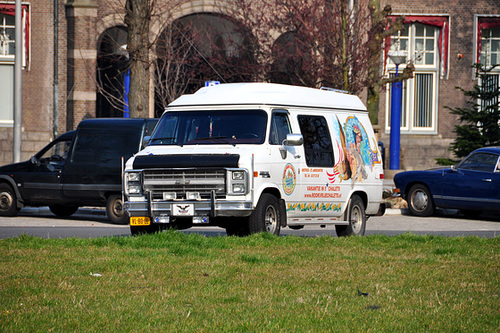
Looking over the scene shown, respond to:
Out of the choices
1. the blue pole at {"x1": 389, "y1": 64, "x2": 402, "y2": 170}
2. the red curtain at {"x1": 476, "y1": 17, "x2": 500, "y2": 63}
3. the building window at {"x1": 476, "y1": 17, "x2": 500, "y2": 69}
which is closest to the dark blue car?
the blue pole at {"x1": 389, "y1": 64, "x2": 402, "y2": 170}

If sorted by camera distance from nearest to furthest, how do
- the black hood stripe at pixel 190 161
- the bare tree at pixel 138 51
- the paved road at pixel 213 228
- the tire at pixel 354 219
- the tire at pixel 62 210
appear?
the black hood stripe at pixel 190 161 → the tire at pixel 354 219 → the paved road at pixel 213 228 → the tire at pixel 62 210 → the bare tree at pixel 138 51

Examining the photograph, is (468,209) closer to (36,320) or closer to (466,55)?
(36,320)

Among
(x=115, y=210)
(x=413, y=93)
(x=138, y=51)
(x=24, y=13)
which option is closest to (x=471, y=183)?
(x=115, y=210)

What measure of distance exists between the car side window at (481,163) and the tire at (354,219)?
5.50 metres

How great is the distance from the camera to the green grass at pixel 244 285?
625cm

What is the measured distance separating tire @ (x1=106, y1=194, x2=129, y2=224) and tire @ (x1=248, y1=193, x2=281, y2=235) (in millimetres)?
5725

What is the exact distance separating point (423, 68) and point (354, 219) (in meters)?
25.1

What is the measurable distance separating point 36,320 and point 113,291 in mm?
1321

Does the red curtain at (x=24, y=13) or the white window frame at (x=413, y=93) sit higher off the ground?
the red curtain at (x=24, y=13)

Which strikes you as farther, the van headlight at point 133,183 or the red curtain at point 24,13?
the red curtain at point 24,13

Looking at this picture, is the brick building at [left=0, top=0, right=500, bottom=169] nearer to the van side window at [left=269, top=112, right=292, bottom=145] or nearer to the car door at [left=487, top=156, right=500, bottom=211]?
the car door at [left=487, top=156, right=500, bottom=211]

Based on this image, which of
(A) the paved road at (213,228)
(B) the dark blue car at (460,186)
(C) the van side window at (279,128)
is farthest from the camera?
(B) the dark blue car at (460,186)

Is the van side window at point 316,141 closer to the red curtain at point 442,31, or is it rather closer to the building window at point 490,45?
the red curtain at point 442,31

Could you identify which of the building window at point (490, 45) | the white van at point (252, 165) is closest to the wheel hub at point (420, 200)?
the white van at point (252, 165)
